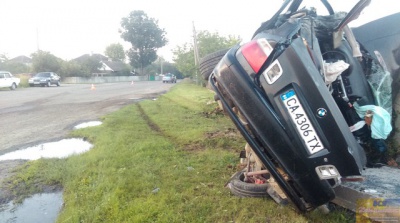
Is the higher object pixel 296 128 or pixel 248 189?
pixel 296 128

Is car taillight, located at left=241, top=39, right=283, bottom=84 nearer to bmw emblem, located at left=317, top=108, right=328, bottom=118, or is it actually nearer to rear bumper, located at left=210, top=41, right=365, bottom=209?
rear bumper, located at left=210, top=41, right=365, bottom=209

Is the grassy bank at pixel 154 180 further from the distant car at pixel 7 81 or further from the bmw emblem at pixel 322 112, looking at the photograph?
the distant car at pixel 7 81

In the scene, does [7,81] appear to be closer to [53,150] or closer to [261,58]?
[53,150]

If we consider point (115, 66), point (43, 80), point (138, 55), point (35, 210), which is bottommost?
point (35, 210)

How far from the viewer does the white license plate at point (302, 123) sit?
1.95 meters

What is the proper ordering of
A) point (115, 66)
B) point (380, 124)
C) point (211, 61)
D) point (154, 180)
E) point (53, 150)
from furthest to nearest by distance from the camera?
point (115, 66)
point (53, 150)
point (211, 61)
point (154, 180)
point (380, 124)

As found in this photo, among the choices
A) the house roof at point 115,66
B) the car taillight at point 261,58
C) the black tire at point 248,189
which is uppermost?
the house roof at point 115,66

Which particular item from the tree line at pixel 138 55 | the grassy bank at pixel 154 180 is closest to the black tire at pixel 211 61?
the grassy bank at pixel 154 180

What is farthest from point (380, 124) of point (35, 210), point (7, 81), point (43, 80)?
point (43, 80)

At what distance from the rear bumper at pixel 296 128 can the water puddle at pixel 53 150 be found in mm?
3783

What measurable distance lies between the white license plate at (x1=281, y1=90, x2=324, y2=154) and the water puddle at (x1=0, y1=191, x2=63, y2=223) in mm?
2507

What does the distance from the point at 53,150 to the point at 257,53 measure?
451 cm

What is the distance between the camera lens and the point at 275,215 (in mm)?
2590

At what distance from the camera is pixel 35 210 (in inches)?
125
